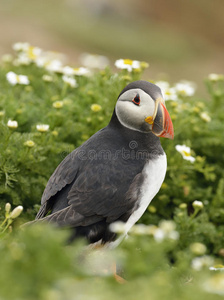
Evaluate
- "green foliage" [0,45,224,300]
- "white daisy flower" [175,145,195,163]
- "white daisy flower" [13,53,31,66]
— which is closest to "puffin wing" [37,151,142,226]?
"green foliage" [0,45,224,300]

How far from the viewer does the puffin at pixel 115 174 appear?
3213 millimetres

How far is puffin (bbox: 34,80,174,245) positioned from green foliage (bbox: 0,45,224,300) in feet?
0.69

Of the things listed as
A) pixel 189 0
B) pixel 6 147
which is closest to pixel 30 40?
pixel 189 0

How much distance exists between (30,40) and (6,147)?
1012 centimetres

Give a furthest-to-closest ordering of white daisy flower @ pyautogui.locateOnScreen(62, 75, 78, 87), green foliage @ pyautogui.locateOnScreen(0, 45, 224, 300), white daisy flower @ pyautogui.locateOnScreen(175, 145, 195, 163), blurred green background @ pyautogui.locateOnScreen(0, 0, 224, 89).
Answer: blurred green background @ pyautogui.locateOnScreen(0, 0, 224, 89)
white daisy flower @ pyautogui.locateOnScreen(62, 75, 78, 87)
white daisy flower @ pyautogui.locateOnScreen(175, 145, 195, 163)
green foliage @ pyautogui.locateOnScreen(0, 45, 224, 300)

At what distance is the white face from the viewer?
11.0ft

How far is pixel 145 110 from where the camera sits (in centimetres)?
338

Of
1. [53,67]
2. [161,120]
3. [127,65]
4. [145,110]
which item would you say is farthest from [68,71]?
[161,120]

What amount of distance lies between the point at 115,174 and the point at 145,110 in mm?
515

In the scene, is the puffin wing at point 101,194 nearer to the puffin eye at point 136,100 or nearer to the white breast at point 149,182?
the white breast at point 149,182

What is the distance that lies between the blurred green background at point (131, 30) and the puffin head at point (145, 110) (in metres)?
9.79

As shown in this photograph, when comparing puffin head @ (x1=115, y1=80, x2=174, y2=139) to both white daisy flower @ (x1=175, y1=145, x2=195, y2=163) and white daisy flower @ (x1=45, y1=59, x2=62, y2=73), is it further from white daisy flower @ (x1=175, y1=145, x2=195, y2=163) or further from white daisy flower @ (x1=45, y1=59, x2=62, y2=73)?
white daisy flower @ (x1=45, y1=59, x2=62, y2=73)

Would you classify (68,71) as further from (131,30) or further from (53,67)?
(131,30)

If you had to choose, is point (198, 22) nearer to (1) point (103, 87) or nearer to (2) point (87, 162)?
(1) point (103, 87)
